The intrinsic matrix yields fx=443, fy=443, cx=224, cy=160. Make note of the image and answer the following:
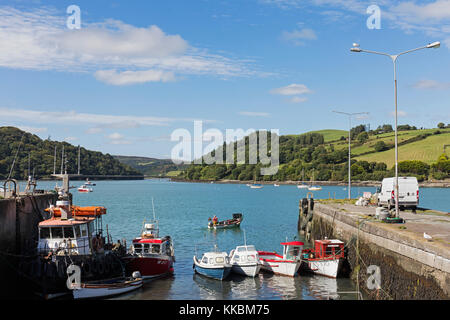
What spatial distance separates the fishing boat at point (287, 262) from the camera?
32688 millimetres

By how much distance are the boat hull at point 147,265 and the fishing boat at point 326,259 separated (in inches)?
415

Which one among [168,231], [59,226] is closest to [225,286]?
[59,226]

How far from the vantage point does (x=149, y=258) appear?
3231 centimetres

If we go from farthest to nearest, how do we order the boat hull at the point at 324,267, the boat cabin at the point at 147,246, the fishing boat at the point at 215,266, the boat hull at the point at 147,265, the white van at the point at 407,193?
the white van at the point at 407,193 < the boat cabin at the point at 147,246 < the fishing boat at the point at 215,266 < the boat hull at the point at 147,265 < the boat hull at the point at 324,267

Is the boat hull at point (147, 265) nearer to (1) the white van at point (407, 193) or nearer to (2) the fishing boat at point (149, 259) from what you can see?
(2) the fishing boat at point (149, 259)

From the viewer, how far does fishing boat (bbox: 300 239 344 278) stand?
31.6 m

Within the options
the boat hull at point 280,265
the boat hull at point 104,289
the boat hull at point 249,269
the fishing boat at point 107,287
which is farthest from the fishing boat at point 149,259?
the boat hull at point 280,265

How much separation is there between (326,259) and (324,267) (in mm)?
652

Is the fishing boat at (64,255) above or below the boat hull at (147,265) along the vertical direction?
above

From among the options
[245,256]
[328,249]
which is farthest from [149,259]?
[328,249]

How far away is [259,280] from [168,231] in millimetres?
29548

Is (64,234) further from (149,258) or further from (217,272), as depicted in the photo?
(217,272)

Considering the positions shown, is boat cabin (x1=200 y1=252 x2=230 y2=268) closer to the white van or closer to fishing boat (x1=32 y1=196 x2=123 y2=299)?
fishing boat (x1=32 y1=196 x2=123 y2=299)

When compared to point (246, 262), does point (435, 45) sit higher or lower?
higher
